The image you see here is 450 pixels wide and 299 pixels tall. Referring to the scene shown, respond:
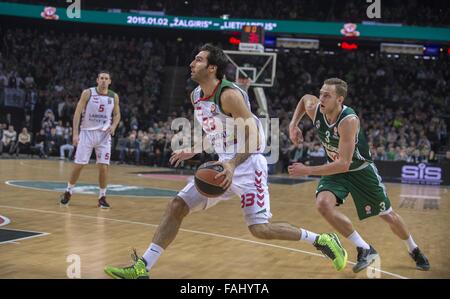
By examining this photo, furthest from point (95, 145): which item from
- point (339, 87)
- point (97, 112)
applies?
point (339, 87)

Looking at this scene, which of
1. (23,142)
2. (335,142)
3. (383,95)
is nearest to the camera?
(335,142)

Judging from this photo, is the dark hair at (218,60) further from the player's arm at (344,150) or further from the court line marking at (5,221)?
the court line marking at (5,221)

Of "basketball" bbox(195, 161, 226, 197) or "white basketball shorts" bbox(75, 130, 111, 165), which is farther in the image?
"white basketball shorts" bbox(75, 130, 111, 165)

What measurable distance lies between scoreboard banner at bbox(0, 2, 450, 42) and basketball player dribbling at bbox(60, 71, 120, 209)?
722 inches

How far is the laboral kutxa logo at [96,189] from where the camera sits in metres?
11.6

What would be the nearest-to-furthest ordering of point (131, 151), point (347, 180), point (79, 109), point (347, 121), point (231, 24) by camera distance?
point (347, 121) → point (347, 180) → point (79, 109) → point (131, 151) → point (231, 24)

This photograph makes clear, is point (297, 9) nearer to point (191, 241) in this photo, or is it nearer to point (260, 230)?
point (191, 241)

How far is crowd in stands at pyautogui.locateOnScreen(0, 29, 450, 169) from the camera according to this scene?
71.2 ft

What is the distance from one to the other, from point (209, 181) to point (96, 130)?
537 cm

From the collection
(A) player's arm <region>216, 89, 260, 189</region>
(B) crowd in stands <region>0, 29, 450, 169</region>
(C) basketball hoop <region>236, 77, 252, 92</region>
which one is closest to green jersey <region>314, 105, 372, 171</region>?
(A) player's arm <region>216, 89, 260, 189</region>

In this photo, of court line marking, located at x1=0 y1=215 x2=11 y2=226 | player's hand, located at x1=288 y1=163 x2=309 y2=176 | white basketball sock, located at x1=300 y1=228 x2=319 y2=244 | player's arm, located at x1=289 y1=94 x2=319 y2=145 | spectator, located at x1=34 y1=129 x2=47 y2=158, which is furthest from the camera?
spectator, located at x1=34 y1=129 x2=47 y2=158

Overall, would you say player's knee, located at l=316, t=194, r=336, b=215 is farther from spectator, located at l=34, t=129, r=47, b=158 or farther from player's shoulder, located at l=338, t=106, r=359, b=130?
spectator, located at l=34, t=129, r=47, b=158

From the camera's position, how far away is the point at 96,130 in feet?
31.7

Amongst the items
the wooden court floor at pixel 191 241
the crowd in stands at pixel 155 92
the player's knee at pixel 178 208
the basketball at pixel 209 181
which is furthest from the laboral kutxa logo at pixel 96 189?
the crowd in stands at pixel 155 92
